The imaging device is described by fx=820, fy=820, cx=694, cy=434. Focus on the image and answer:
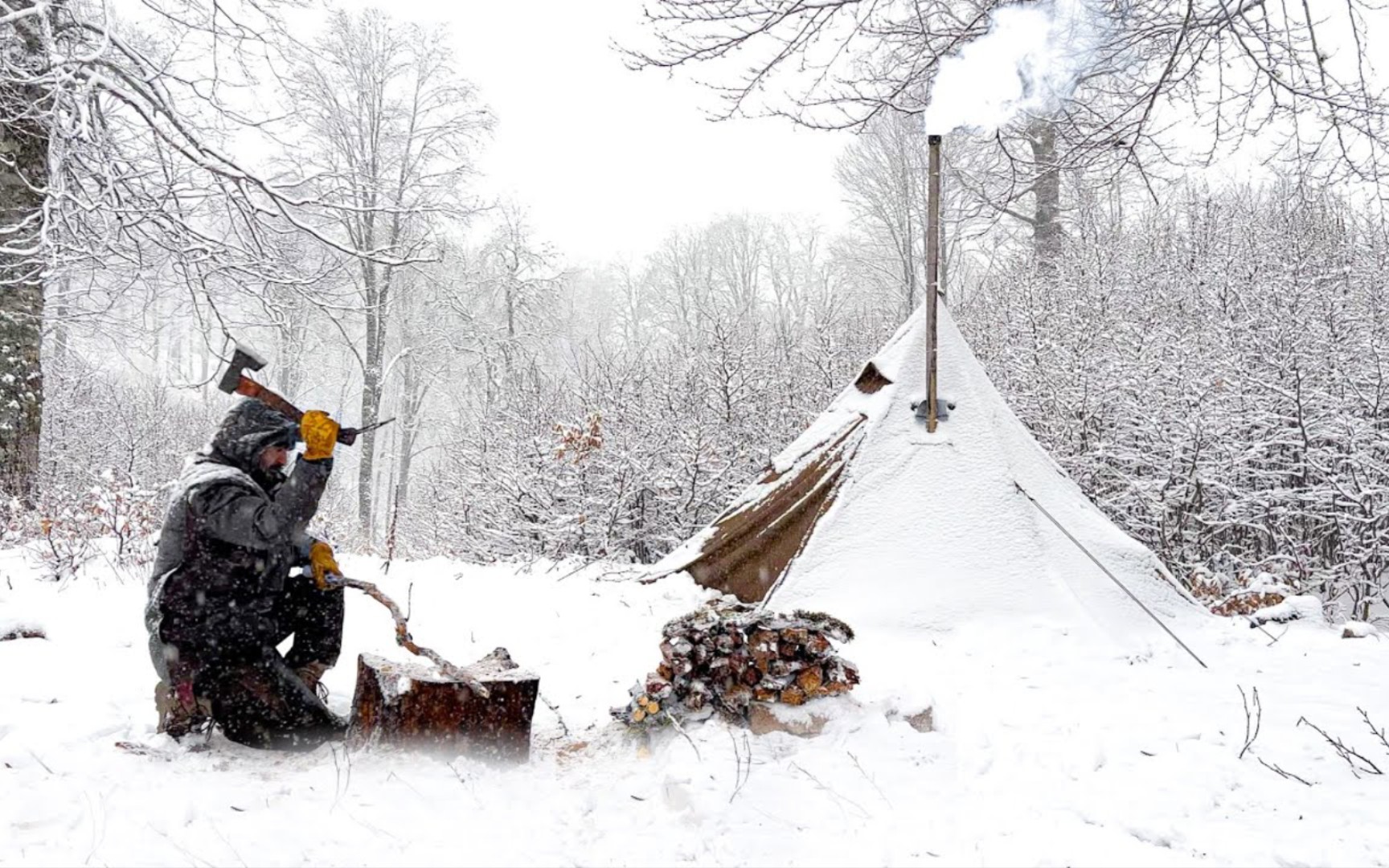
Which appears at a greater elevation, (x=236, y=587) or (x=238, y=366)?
(x=238, y=366)

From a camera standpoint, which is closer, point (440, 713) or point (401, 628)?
point (440, 713)

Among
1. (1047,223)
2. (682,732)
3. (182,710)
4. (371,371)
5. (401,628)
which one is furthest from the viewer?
(371,371)

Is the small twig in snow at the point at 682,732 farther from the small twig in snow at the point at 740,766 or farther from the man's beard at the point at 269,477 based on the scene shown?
the man's beard at the point at 269,477

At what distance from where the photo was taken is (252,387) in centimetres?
318

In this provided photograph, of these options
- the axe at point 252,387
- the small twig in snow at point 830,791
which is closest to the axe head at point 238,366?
the axe at point 252,387

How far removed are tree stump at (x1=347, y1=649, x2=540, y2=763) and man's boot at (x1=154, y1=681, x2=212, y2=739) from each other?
22.0 inches

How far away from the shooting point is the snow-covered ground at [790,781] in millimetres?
2381

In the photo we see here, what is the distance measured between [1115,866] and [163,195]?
7.01 m

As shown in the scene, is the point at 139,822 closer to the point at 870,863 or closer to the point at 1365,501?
the point at 870,863

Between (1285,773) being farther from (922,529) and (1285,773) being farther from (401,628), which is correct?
(401,628)

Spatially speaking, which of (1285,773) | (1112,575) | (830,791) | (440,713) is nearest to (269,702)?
(440,713)

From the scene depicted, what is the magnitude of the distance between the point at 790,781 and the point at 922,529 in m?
2.53

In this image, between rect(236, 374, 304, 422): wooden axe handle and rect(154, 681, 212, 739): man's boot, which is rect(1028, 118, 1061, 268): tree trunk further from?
rect(154, 681, 212, 739): man's boot

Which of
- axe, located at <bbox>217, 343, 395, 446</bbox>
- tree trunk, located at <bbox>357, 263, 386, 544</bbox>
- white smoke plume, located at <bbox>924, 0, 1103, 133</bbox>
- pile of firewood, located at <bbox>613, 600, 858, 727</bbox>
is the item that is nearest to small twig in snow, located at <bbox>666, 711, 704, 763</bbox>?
pile of firewood, located at <bbox>613, 600, 858, 727</bbox>
